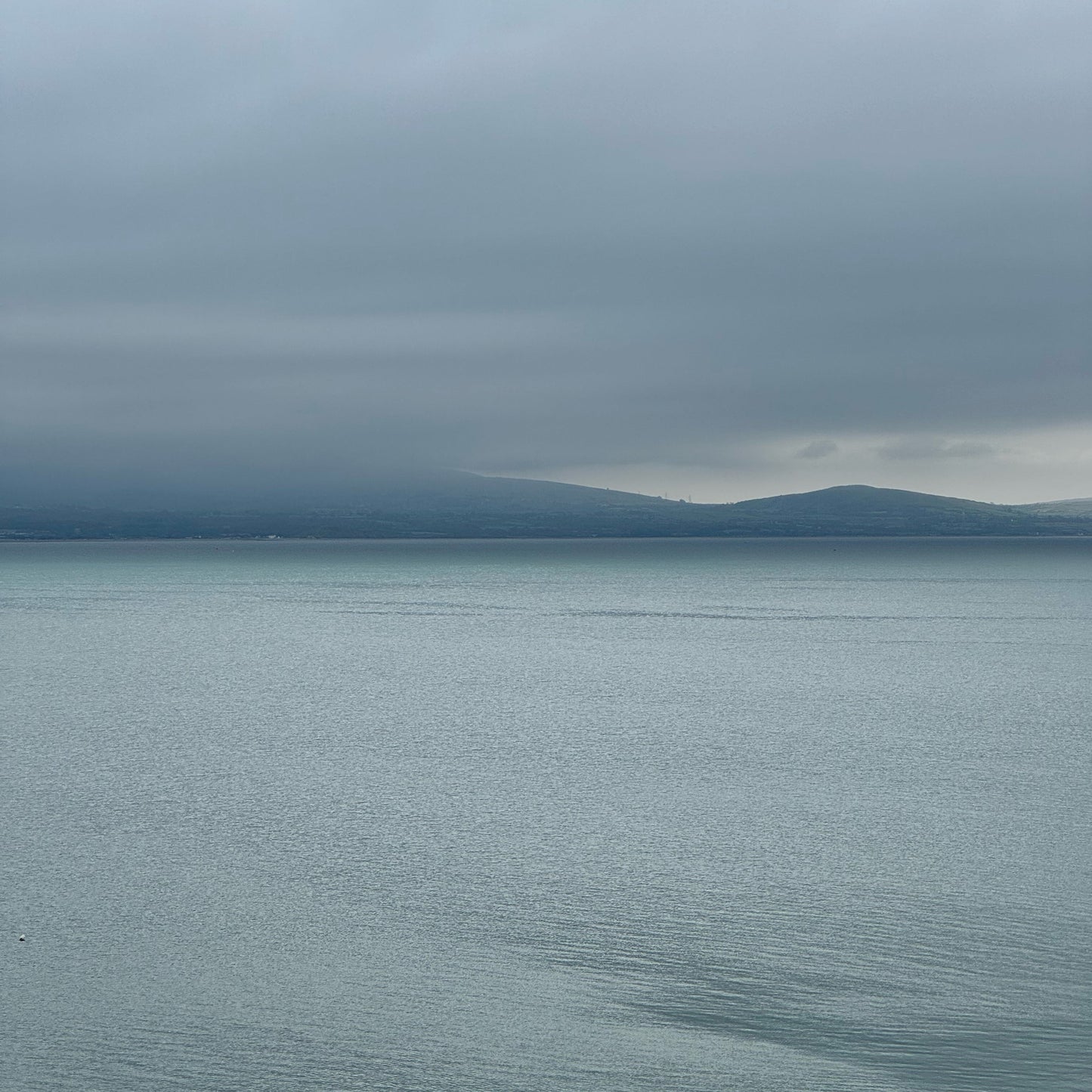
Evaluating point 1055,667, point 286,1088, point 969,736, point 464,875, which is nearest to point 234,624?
point 1055,667

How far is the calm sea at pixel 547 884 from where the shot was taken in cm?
1145

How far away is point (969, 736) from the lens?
1183 inches

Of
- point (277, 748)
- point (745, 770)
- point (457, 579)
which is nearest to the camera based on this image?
point (745, 770)

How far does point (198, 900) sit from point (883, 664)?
36.5m

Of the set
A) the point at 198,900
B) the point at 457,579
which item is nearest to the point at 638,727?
the point at 198,900

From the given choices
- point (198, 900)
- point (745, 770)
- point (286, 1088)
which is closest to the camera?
point (286, 1088)

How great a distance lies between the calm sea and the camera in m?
11.4

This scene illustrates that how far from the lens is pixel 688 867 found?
17.3 meters

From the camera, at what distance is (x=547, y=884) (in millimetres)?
16516

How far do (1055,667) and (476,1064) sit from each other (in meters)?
40.0

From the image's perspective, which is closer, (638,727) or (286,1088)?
(286,1088)

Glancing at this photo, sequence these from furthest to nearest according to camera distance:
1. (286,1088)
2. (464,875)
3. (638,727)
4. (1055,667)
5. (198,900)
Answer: (1055,667)
(638,727)
(464,875)
(198,900)
(286,1088)

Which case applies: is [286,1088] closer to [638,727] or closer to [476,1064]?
[476,1064]

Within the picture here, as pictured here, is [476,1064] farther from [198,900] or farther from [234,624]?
[234,624]
